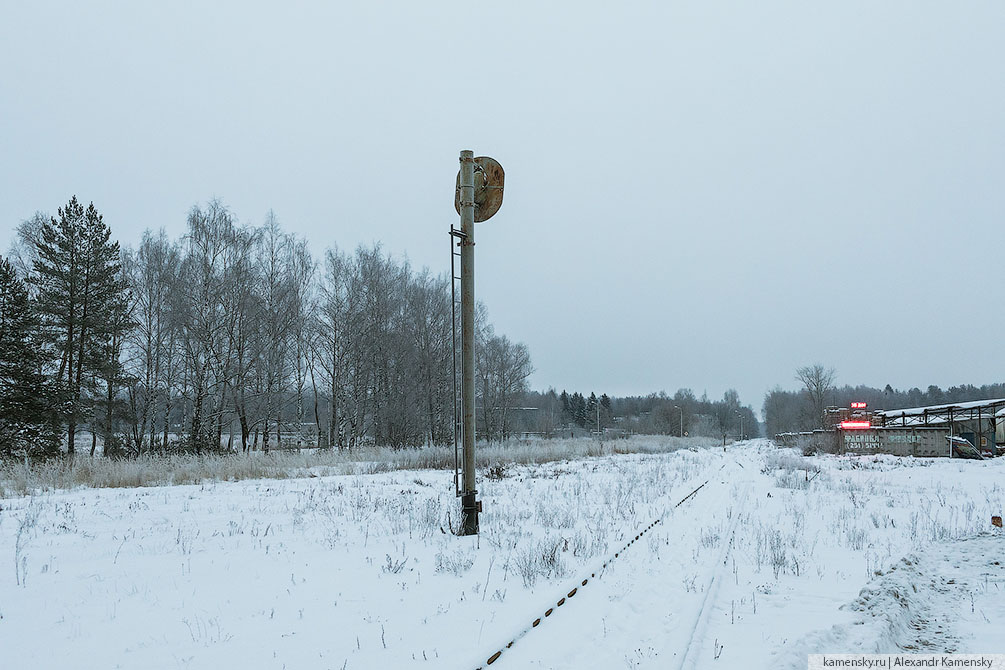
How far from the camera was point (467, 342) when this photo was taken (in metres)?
8.38

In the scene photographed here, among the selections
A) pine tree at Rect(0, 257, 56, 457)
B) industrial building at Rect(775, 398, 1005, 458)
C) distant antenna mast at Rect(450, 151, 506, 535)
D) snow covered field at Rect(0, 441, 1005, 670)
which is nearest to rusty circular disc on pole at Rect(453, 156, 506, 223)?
distant antenna mast at Rect(450, 151, 506, 535)

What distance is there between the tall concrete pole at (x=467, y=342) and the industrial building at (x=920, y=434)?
3904cm

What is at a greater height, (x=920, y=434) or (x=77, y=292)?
(x=77, y=292)

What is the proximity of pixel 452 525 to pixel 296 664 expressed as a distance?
17.0 ft

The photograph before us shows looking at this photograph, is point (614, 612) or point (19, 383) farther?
point (19, 383)

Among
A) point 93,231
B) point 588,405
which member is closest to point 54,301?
point 93,231

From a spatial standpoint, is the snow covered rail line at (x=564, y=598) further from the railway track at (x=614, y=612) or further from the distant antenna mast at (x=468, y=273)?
the distant antenna mast at (x=468, y=273)

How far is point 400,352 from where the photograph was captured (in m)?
36.6

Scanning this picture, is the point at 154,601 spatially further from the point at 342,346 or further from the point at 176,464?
the point at 342,346

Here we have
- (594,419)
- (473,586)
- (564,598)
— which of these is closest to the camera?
(564,598)

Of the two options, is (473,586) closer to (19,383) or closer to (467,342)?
(467,342)

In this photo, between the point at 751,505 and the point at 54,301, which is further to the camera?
the point at 54,301

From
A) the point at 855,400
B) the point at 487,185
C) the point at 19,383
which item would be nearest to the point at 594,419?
the point at 855,400

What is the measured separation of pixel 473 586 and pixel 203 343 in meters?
26.0
